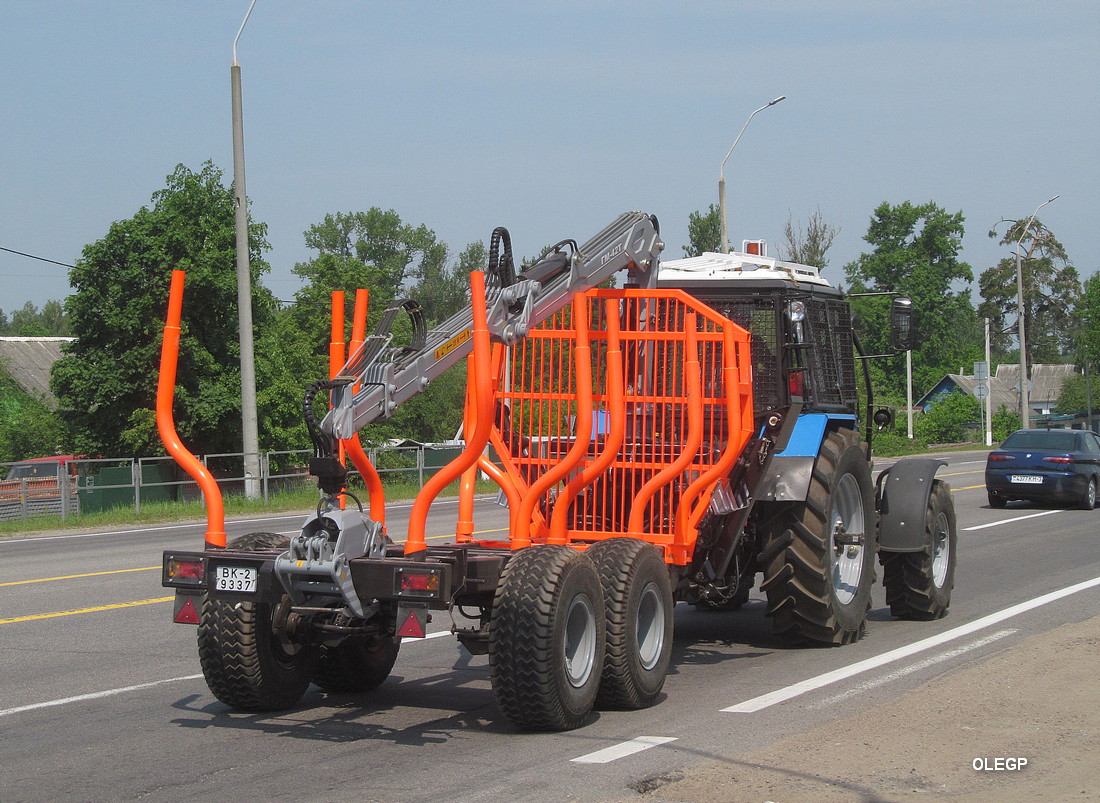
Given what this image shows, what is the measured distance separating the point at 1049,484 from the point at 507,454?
1780 centimetres

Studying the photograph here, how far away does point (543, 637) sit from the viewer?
6309 millimetres

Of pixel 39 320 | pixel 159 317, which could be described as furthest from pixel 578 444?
pixel 39 320

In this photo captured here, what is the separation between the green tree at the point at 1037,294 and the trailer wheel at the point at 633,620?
8528cm

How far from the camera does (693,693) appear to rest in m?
7.78

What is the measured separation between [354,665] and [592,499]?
2.12 meters

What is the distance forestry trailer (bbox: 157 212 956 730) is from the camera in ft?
21.3

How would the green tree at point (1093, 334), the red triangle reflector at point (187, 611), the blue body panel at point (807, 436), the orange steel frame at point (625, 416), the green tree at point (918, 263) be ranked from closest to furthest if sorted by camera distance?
the red triangle reflector at point (187, 611), the orange steel frame at point (625, 416), the blue body panel at point (807, 436), the green tree at point (1093, 334), the green tree at point (918, 263)

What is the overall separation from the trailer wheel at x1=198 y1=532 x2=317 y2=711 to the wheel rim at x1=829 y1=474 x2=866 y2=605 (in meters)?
4.37

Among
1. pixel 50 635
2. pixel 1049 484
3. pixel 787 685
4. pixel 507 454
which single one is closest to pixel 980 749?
pixel 787 685

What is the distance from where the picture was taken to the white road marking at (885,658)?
743 centimetres

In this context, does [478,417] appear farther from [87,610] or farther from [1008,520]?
[1008,520]

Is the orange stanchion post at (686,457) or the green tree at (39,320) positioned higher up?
the green tree at (39,320)

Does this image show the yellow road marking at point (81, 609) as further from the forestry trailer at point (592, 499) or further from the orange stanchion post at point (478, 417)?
the orange stanchion post at point (478, 417)

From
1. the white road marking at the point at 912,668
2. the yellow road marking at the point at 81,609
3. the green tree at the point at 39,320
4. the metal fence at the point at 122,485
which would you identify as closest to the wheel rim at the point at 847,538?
the white road marking at the point at 912,668
